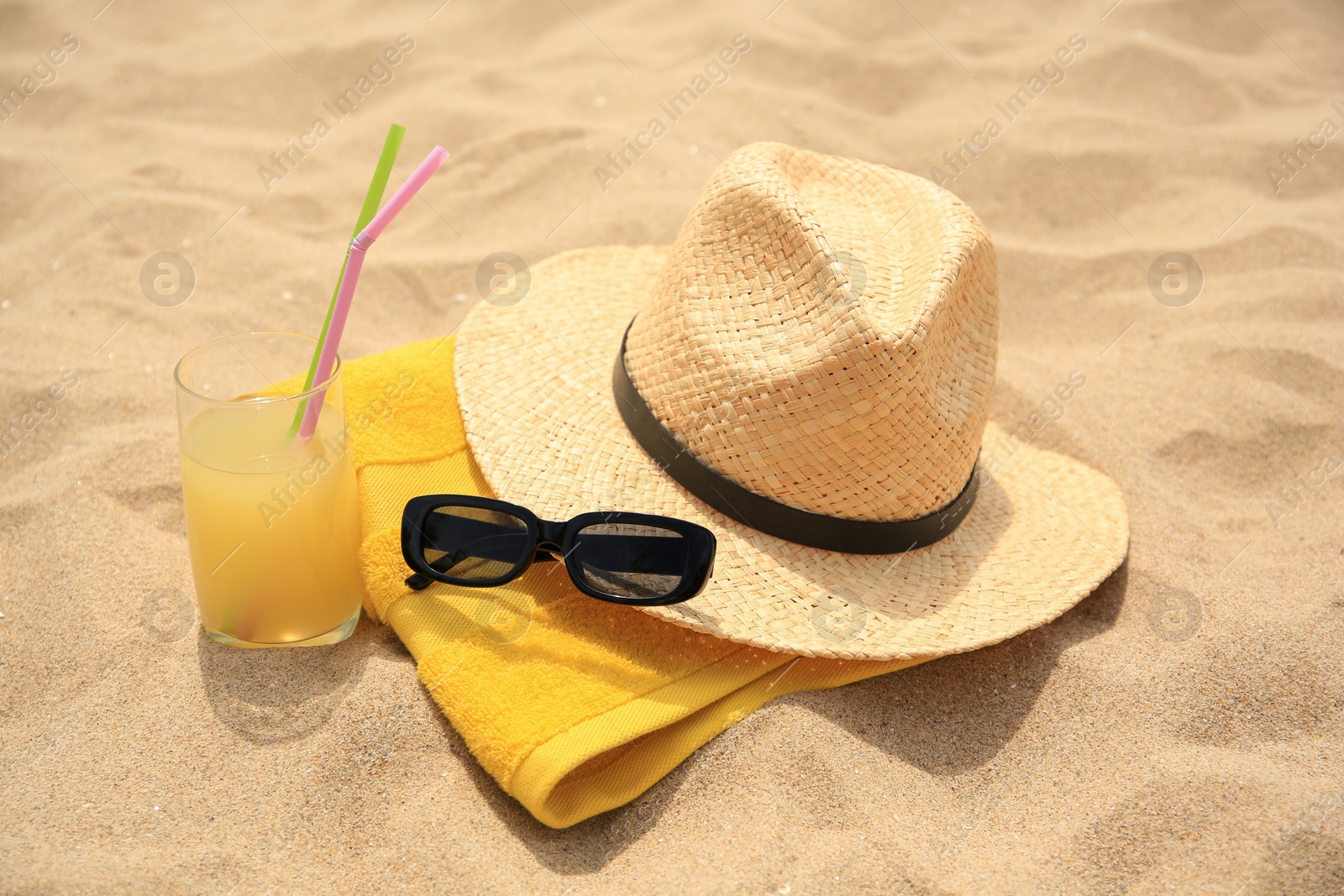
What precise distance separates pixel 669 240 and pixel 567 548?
6.03 feet

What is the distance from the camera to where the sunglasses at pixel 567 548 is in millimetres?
1524

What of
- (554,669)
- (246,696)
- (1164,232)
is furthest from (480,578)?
(1164,232)

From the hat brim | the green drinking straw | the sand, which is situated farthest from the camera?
the hat brim

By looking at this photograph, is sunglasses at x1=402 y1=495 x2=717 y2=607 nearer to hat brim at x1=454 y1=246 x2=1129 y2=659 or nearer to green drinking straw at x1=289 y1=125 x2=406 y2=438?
hat brim at x1=454 y1=246 x2=1129 y2=659

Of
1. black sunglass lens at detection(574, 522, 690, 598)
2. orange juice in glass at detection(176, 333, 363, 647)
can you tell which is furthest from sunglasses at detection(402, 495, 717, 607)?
orange juice in glass at detection(176, 333, 363, 647)

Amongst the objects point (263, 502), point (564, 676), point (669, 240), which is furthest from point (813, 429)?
point (669, 240)

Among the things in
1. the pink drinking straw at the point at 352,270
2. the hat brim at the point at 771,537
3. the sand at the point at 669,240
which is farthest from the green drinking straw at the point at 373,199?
the sand at the point at 669,240

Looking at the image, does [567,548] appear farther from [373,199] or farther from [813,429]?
[373,199]

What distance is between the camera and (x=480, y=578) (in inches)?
64.6

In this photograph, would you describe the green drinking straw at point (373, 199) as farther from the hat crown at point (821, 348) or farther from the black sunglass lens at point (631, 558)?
the hat crown at point (821, 348)

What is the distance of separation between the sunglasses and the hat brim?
0.08 metres

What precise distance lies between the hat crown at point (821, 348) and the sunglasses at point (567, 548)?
24 cm

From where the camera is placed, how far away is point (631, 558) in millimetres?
1571

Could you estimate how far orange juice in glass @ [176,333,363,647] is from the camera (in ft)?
Answer: 4.92
